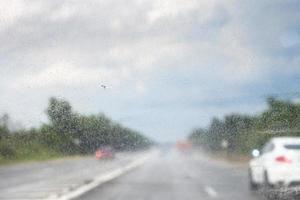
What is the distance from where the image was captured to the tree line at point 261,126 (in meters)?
47.8

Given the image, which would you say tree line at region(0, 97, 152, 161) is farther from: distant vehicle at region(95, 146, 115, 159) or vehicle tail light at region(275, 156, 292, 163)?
vehicle tail light at region(275, 156, 292, 163)

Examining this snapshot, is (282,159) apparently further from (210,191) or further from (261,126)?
(261,126)

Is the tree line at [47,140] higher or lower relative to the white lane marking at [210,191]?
higher

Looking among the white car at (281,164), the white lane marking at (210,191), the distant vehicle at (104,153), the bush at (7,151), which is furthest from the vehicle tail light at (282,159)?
the distant vehicle at (104,153)

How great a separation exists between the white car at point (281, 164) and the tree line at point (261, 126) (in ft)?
74.7

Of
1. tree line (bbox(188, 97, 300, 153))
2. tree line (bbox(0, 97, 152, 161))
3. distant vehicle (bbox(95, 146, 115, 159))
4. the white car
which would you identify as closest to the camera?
the white car

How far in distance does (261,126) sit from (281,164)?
34.6 m

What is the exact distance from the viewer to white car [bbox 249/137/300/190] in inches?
754

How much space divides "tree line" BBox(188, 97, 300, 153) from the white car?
22758 mm

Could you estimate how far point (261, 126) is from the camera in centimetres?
5359

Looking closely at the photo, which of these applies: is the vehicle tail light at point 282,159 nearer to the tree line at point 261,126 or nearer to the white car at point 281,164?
the white car at point 281,164

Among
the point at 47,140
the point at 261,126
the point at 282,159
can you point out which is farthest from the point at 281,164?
the point at 47,140

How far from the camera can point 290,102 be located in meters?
58.6

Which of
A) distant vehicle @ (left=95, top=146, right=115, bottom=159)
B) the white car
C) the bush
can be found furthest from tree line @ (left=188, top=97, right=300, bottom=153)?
the white car
